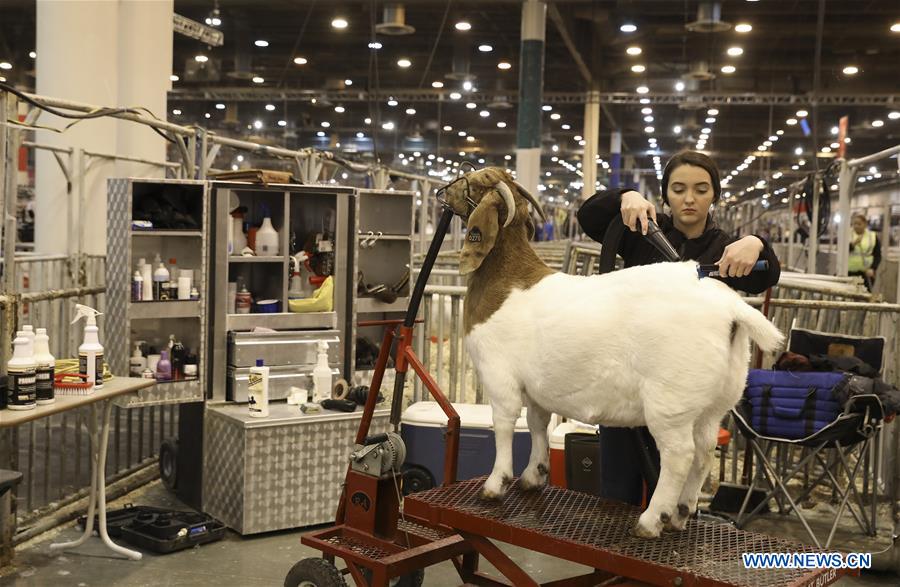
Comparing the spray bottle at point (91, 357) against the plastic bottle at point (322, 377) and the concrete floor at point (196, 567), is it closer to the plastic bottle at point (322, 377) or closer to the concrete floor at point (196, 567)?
the concrete floor at point (196, 567)

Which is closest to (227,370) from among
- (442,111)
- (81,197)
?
(81,197)

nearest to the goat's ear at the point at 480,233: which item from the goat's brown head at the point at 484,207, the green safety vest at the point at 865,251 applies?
the goat's brown head at the point at 484,207

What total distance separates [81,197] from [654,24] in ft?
40.1

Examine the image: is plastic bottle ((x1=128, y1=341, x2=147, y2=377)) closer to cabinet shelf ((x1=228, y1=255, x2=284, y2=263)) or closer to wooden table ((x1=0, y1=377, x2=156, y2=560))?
wooden table ((x1=0, y1=377, x2=156, y2=560))

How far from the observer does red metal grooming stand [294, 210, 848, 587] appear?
2.58 metres

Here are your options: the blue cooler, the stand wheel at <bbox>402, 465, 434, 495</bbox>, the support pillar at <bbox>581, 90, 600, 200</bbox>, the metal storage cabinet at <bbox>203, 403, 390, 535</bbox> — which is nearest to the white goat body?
the metal storage cabinet at <bbox>203, 403, 390, 535</bbox>

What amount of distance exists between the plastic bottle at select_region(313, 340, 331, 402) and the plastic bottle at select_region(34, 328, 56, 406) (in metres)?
1.81

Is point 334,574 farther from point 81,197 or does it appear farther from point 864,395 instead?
point 81,197

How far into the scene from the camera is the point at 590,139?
67.8 feet

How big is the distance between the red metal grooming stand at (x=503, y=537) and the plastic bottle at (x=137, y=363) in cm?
205

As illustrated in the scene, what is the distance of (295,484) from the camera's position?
5168 mm

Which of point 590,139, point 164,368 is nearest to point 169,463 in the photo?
point 164,368

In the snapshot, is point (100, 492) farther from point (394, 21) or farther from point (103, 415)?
point (394, 21)

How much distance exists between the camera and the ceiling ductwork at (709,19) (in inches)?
559
